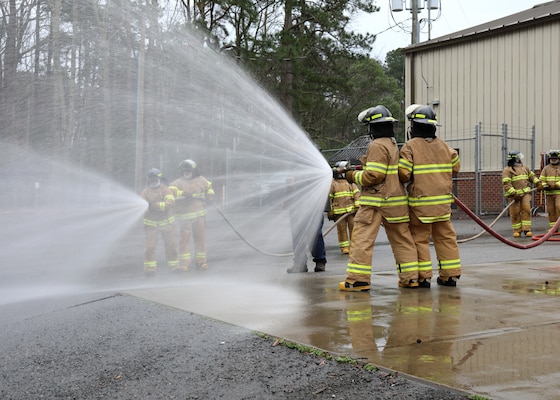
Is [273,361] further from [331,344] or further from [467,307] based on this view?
[467,307]

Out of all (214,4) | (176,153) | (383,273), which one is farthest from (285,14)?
Result: (383,273)

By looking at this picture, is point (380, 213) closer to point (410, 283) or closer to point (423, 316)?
point (410, 283)

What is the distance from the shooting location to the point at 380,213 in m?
7.03

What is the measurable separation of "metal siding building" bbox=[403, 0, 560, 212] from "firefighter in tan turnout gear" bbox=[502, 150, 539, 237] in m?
5.73

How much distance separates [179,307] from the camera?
6316 mm

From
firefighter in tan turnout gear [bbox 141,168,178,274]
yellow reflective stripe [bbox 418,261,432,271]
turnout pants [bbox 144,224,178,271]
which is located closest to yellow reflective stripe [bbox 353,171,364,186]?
yellow reflective stripe [bbox 418,261,432,271]

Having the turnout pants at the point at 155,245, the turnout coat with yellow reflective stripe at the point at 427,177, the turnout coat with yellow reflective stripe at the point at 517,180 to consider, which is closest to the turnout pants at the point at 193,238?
the turnout pants at the point at 155,245

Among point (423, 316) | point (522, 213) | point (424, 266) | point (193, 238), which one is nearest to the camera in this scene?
point (423, 316)

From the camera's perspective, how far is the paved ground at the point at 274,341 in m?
3.89

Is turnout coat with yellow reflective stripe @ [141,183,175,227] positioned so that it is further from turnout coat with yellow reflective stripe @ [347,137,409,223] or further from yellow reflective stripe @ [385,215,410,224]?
yellow reflective stripe @ [385,215,410,224]

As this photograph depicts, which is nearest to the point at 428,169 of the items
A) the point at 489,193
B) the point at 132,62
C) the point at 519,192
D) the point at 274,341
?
the point at 274,341

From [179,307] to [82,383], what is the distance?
82.0 inches

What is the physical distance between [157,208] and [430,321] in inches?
227

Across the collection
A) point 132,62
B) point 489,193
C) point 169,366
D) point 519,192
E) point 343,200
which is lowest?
point 169,366
